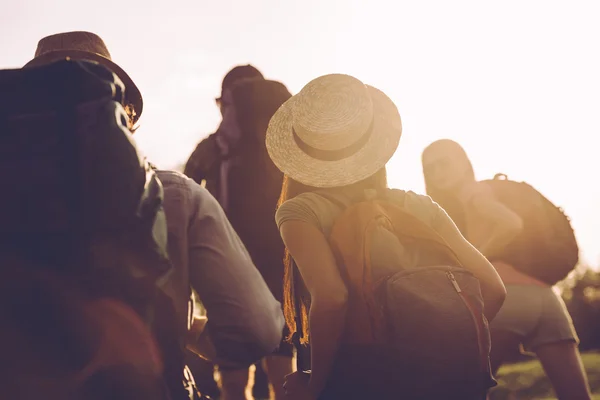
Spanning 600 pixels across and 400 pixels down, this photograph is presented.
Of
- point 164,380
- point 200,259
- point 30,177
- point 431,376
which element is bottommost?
point 431,376

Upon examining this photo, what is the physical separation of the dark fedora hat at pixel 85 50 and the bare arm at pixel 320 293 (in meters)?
0.76

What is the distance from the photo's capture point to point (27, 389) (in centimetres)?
158

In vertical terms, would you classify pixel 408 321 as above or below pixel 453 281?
below

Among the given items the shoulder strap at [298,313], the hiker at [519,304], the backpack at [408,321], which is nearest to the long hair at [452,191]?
the hiker at [519,304]

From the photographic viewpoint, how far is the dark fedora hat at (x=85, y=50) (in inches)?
91.1

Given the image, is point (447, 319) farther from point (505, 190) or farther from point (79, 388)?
point (505, 190)

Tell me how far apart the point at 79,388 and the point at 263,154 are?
3359 millimetres

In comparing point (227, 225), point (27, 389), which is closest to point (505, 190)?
point (227, 225)

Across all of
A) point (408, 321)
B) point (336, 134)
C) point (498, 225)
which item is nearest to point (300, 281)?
point (408, 321)

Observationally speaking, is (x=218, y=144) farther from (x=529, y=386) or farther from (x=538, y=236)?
(x=529, y=386)

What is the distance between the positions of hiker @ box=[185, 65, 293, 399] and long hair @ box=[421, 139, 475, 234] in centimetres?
115

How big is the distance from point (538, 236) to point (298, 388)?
8.69 feet

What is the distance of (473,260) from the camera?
8.50 ft

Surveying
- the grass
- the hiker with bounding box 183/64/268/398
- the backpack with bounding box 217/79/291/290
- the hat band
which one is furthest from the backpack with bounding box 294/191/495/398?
the grass
